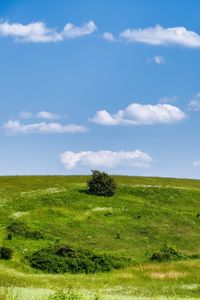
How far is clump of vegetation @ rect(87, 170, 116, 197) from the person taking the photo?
257 feet

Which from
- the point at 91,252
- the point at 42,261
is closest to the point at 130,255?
the point at 91,252

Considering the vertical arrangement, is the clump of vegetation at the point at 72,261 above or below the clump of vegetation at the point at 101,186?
below

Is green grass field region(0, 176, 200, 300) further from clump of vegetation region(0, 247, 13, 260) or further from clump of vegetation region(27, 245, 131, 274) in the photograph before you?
clump of vegetation region(27, 245, 131, 274)

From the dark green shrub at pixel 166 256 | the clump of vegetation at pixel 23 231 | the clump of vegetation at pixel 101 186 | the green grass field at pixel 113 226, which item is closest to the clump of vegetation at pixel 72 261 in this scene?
the green grass field at pixel 113 226

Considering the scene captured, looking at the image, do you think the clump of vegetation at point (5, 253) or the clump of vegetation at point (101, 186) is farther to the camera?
the clump of vegetation at point (101, 186)

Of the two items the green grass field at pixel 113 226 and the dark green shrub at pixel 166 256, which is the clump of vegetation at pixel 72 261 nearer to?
the green grass field at pixel 113 226

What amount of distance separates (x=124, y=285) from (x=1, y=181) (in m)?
47.5

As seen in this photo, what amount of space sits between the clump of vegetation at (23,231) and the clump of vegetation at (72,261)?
593cm

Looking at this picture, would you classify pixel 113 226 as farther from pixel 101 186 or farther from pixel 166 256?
pixel 166 256

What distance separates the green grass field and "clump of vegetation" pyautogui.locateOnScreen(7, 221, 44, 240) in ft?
2.28

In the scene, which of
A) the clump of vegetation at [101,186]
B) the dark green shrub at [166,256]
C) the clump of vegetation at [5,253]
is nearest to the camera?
the clump of vegetation at [5,253]

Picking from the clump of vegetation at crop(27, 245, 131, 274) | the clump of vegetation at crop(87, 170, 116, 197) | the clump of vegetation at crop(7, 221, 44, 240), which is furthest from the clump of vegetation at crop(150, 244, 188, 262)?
the clump of vegetation at crop(87, 170, 116, 197)

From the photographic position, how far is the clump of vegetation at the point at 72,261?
49750 mm

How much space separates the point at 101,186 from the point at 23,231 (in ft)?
68.3
